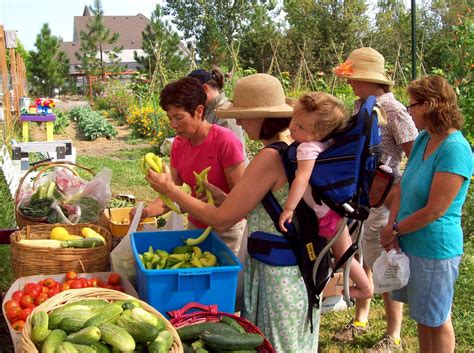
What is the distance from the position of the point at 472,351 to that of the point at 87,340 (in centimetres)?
320

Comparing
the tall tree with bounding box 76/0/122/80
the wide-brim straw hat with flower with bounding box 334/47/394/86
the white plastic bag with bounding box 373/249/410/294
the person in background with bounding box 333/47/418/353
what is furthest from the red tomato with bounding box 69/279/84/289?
the tall tree with bounding box 76/0/122/80

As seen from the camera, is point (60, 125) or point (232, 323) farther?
point (60, 125)

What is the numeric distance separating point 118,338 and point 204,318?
0.52 meters

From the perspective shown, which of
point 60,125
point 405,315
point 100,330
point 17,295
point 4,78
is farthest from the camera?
point 60,125

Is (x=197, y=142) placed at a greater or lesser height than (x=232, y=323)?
greater

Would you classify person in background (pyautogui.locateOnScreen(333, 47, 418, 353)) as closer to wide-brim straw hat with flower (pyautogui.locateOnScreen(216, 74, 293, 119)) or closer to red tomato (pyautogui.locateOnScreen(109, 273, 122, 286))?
wide-brim straw hat with flower (pyautogui.locateOnScreen(216, 74, 293, 119))

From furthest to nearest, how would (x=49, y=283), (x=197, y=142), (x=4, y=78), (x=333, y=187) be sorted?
(x=4, y=78) < (x=197, y=142) < (x=49, y=283) < (x=333, y=187)

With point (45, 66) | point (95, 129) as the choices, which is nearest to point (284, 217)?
point (95, 129)

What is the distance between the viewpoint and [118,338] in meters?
2.07

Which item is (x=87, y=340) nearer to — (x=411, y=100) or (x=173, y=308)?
(x=173, y=308)

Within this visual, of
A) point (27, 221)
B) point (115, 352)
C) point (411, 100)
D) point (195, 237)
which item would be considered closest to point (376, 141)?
point (411, 100)

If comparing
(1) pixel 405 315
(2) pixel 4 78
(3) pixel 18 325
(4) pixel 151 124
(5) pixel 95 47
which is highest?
(5) pixel 95 47

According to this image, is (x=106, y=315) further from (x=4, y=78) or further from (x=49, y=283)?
(x=4, y=78)

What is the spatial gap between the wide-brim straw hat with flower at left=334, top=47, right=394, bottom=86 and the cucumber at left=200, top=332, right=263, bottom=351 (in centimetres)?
224
